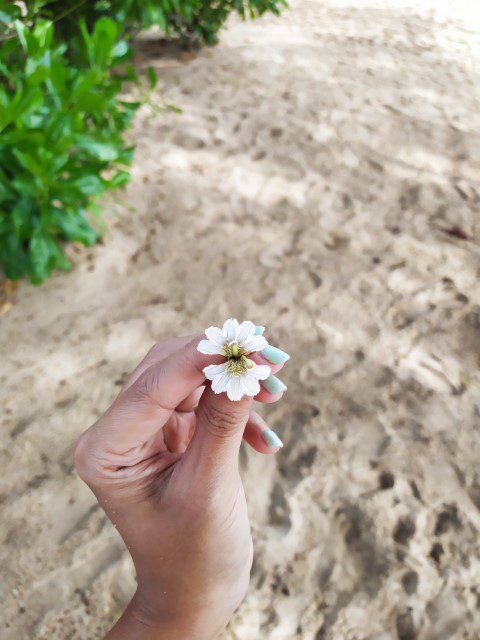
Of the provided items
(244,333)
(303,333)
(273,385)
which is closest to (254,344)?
(244,333)

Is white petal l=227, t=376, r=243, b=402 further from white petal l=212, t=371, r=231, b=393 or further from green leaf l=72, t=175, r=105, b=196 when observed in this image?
green leaf l=72, t=175, r=105, b=196

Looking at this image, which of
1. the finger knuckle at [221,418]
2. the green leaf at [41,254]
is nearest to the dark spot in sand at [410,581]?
the finger knuckle at [221,418]

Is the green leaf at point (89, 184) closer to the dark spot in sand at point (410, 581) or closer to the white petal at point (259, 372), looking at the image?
the white petal at point (259, 372)

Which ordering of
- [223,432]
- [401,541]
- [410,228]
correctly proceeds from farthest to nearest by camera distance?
[410,228], [401,541], [223,432]

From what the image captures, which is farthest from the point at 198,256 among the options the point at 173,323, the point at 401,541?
the point at 401,541

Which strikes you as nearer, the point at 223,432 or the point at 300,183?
the point at 223,432

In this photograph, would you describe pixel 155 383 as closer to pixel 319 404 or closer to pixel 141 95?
pixel 319 404
